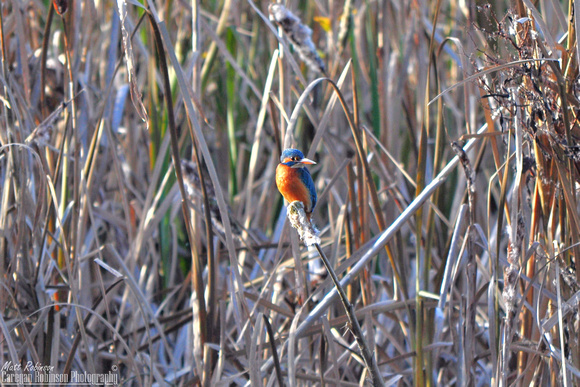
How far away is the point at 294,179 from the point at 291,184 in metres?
0.01

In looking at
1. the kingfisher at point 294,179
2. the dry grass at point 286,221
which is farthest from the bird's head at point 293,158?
the dry grass at point 286,221

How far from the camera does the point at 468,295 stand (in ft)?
4.10

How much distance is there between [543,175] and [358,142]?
397mm

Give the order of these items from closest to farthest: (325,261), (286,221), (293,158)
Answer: (325,261)
(293,158)
(286,221)

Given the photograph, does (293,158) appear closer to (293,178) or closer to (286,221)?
(293,178)

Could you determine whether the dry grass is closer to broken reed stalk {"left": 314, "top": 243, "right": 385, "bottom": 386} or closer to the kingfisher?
broken reed stalk {"left": 314, "top": 243, "right": 385, "bottom": 386}

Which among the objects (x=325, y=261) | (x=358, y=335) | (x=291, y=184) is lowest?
(x=358, y=335)

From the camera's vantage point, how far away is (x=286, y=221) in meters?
1.34

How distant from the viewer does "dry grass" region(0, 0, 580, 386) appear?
114 cm

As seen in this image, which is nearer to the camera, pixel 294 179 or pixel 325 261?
pixel 325 261

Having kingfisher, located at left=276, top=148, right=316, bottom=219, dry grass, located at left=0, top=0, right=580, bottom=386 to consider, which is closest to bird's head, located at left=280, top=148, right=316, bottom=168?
kingfisher, located at left=276, top=148, right=316, bottom=219

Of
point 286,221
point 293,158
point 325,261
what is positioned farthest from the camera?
point 286,221

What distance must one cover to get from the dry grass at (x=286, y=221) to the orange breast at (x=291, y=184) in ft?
0.44

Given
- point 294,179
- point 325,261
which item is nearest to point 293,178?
point 294,179
